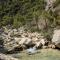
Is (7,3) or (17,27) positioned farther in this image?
(7,3)

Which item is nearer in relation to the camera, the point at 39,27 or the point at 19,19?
the point at 39,27

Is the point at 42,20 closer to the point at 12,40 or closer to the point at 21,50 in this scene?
the point at 12,40

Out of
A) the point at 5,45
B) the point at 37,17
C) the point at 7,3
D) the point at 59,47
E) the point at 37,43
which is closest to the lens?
the point at 59,47

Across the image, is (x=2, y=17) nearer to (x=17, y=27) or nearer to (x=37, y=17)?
(x=17, y=27)

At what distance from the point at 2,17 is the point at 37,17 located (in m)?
9.13

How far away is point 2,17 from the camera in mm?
25984

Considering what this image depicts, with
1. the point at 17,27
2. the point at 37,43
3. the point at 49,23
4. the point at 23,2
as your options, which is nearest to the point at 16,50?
the point at 37,43

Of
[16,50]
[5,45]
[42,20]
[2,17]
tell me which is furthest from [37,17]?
[2,17]

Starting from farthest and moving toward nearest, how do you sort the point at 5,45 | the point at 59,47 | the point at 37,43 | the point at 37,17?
the point at 37,17, the point at 5,45, the point at 37,43, the point at 59,47

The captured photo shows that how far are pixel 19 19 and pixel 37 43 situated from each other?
827cm

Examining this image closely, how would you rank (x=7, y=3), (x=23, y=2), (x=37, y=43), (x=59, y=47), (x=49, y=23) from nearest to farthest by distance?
(x=59, y=47) → (x=37, y=43) → (x=49, y=23) → (x=23, y=2) → (x=7, y=3)

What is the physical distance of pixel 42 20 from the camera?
16969 mm

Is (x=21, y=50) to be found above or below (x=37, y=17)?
below

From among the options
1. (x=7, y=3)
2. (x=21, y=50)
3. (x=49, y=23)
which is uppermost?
(x=7, y=3)
